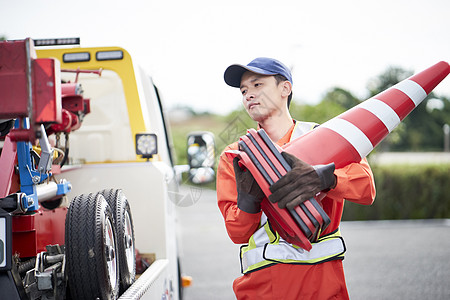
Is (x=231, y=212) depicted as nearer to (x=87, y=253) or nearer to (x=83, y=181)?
(x=87, y=253)

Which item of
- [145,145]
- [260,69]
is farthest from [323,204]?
[145,145]

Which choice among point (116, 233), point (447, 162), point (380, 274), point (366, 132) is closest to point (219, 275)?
point (380, 274)

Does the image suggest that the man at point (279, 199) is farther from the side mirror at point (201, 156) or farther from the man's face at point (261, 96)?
the side mirror at point (201, 156)

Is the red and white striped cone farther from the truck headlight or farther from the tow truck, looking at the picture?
the truck headlight

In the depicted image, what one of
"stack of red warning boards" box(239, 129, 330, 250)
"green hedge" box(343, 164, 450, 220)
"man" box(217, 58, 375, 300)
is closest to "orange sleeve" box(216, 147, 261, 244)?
"man" box(217, 58, 375, 300)

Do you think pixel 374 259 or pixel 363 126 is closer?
pixel 363 126

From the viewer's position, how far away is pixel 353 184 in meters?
2.46

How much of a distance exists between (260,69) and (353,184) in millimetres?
762

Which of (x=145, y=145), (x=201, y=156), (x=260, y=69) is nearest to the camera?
(x=260, y=69)

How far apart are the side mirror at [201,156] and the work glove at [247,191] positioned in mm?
2305

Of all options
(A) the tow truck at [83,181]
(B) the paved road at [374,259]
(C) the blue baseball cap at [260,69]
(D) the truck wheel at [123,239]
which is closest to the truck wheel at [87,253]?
(A) the tow truck at [83,181]

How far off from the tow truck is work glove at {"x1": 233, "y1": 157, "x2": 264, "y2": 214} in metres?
0.77

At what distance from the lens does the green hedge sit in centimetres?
1598

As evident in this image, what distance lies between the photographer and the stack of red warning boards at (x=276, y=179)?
222 centimetres
